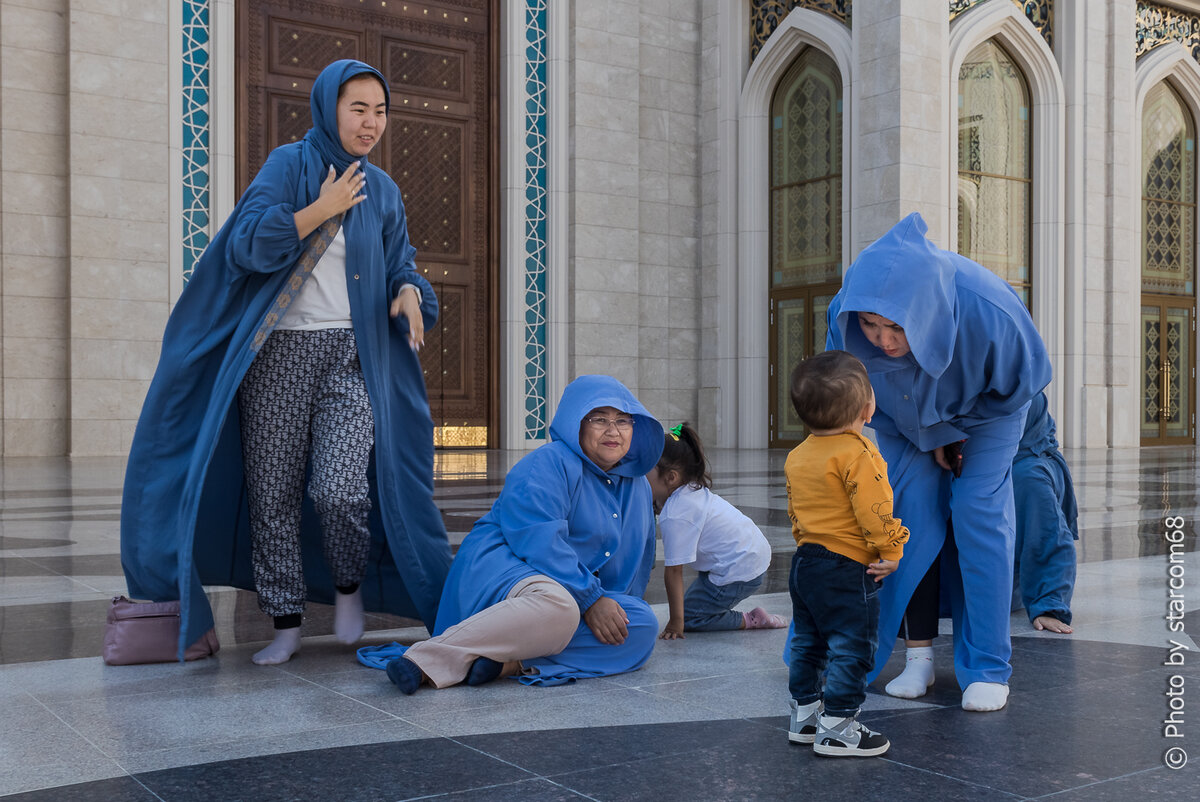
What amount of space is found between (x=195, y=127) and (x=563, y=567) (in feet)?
34.7

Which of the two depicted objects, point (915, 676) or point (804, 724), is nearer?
point (804, 724)

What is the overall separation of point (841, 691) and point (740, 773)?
28 centimetres

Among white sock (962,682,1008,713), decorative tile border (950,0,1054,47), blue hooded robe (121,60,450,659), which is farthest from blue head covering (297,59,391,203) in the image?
decorative tile border (950,0,1054,47)

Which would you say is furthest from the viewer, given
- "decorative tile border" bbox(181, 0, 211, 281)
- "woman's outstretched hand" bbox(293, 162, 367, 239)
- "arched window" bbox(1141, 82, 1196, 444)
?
"arched window" bbox(1141, 82, 1196, 444)

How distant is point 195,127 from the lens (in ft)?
39.8

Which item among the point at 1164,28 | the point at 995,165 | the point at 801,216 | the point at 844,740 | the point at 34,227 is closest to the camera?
the point at 844,740

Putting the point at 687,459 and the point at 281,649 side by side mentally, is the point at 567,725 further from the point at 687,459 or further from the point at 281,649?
the point at 687,459

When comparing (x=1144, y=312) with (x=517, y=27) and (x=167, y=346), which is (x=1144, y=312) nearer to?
(x=517, y=27)

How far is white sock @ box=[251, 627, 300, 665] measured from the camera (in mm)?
2998

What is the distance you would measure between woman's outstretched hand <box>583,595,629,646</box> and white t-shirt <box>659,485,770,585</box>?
0.58 m

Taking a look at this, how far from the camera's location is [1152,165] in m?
16.5

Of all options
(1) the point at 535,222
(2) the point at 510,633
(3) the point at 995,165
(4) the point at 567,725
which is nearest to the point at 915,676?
(4) the point at 567,725

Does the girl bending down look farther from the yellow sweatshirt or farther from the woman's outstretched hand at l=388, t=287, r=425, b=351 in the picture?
the yellow sweatshirt

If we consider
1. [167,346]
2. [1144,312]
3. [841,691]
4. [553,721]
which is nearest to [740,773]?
[841,691]
